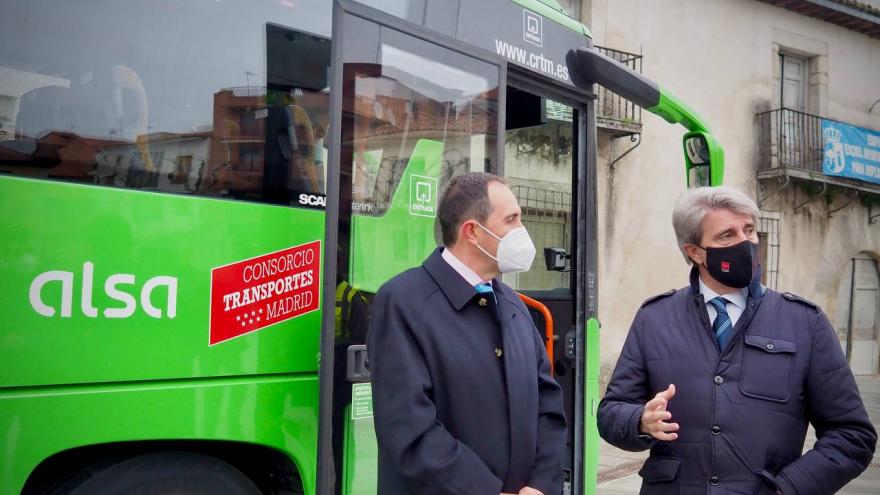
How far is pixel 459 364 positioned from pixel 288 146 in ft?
3.68

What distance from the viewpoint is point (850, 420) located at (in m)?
2.28

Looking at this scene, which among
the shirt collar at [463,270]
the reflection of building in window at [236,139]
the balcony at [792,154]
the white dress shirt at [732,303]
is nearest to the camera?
the shirt collar at [463,270]

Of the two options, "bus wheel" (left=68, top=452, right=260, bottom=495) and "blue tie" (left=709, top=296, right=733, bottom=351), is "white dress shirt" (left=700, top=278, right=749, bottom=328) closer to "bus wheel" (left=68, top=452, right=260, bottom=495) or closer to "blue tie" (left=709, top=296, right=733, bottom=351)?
"blue tie" (left=709, top=296, right=733, bottom=351)

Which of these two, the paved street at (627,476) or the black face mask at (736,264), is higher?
the black face mask at (736,264)

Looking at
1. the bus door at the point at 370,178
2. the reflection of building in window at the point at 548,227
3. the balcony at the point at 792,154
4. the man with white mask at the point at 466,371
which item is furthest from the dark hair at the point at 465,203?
the balcony at the point at 792,154

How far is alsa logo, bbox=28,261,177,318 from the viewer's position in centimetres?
212

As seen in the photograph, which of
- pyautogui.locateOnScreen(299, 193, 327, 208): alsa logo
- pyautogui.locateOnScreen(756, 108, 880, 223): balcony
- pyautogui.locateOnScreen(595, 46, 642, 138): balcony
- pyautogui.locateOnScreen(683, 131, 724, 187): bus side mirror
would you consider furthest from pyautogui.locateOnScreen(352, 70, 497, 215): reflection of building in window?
pyautogui.locateOnScreen(756, 108, 880, 223): balcony

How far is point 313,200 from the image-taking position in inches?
111

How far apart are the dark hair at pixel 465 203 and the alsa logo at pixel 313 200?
66 centimetres

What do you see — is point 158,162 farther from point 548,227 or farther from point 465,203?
point 548,227

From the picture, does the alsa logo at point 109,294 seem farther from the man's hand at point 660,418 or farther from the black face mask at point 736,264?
the black face mask at point 736,264

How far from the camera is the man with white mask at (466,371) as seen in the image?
1.98 metres

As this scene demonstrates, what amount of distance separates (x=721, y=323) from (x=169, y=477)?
5.63 ft

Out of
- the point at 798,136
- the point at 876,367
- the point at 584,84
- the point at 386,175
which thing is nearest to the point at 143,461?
the point at 386,175
